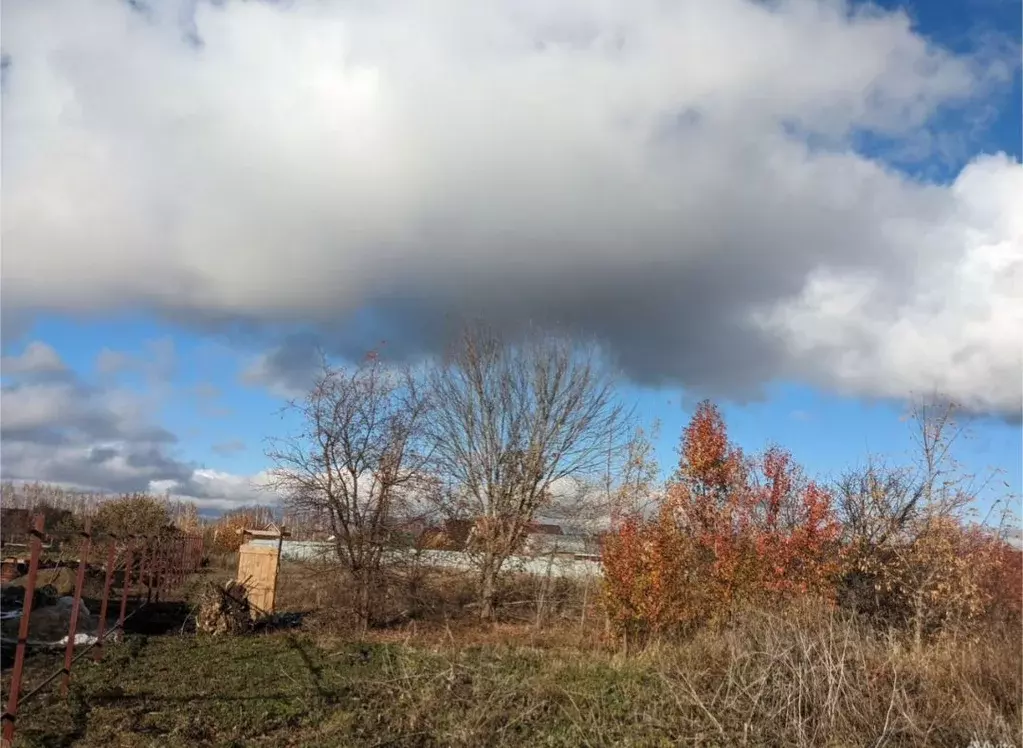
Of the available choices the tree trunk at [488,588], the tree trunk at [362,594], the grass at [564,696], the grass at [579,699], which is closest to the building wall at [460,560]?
the tree trunk at [488,588]

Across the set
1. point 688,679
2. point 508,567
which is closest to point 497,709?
point 688,679

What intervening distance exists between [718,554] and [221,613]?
9.62m

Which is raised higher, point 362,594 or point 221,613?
point 362,594

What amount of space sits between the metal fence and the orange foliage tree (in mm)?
8938

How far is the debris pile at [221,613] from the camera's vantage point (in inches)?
586

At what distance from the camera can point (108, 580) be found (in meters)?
11.1

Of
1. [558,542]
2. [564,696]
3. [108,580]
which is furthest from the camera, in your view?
[558,542]

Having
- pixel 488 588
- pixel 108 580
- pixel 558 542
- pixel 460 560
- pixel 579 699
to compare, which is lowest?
pixel 579 699

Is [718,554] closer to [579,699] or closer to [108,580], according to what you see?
[579,699]

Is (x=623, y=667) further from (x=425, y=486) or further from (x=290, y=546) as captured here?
(x=290, y=546)

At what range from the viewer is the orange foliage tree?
1529 centimetres

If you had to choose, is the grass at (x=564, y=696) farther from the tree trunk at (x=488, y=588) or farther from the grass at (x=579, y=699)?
the tree trunk at (x=488, y=588)

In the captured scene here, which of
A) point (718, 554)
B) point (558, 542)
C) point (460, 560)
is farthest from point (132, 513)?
point (718, 554)

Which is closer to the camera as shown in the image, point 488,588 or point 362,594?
point 362,594
